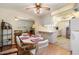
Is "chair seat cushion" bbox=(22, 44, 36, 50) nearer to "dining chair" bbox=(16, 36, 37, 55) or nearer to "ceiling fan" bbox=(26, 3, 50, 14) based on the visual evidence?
"dining chair" bbox=(16, 36, 37, 55)

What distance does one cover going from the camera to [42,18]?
127cm

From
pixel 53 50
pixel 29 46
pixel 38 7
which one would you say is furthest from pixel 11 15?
pixel 53 50

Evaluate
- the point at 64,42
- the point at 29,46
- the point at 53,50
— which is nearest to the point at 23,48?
the point at 29,46

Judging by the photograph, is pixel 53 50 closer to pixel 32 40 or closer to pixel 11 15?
pixel 32 40

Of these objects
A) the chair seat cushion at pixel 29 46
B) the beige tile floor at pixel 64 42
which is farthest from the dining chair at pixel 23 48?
the beige tile floor at pixel 64 42

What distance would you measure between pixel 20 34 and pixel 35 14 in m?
0.32

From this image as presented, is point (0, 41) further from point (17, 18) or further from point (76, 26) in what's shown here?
point (76, 26)

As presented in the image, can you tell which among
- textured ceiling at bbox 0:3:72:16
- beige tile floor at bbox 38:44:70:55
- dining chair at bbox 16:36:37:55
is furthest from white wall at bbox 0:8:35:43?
beige tile floor at bbox 38:44:70:55

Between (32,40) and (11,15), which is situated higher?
(11,15)

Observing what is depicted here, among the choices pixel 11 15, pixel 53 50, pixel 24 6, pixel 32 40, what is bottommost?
pixel 53 50

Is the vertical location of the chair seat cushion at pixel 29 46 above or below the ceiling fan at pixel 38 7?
below

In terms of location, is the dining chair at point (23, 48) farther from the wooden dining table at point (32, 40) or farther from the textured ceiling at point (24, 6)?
the textured ceiling at point (24, 6)

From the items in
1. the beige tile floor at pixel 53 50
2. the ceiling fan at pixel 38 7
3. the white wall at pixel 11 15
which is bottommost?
the beige tile floor at pixel 53 50

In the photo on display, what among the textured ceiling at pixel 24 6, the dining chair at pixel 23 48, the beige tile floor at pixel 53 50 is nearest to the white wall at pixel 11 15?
the textured ceiling at pixel 24 6
